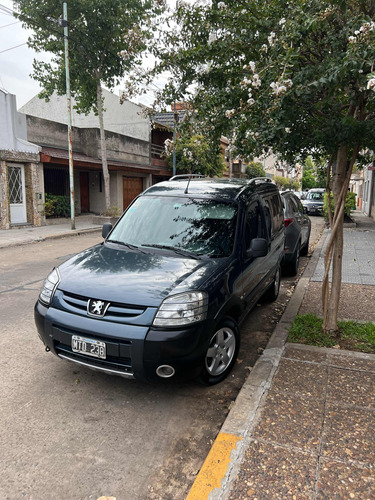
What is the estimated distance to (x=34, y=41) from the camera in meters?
18.2

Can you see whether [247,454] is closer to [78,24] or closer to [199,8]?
[199,8]

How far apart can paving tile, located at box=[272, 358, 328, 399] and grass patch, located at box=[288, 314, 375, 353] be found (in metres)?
0.63

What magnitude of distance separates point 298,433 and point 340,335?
205 centimetres

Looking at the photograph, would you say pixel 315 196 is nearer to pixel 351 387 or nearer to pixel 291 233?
pixel 291 233

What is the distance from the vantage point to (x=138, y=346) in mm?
2934

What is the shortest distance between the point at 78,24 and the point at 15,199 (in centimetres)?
826

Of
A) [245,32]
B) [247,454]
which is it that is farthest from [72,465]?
[245,32]

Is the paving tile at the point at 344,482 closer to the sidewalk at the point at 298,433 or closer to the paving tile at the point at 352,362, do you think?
the sidewalk at the point at 298,433

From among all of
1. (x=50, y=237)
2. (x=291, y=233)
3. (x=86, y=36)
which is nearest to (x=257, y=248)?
(x=291, y=233)

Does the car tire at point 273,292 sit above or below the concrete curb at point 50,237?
above

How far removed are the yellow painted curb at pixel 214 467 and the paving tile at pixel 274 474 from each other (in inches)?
4.6

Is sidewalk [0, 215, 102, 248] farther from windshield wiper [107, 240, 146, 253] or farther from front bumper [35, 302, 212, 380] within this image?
front bumper [35, 302, 212, 380]

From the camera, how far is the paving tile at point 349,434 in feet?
8.34

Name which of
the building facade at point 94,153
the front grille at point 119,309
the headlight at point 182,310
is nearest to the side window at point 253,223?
the headlight at point 182,310
